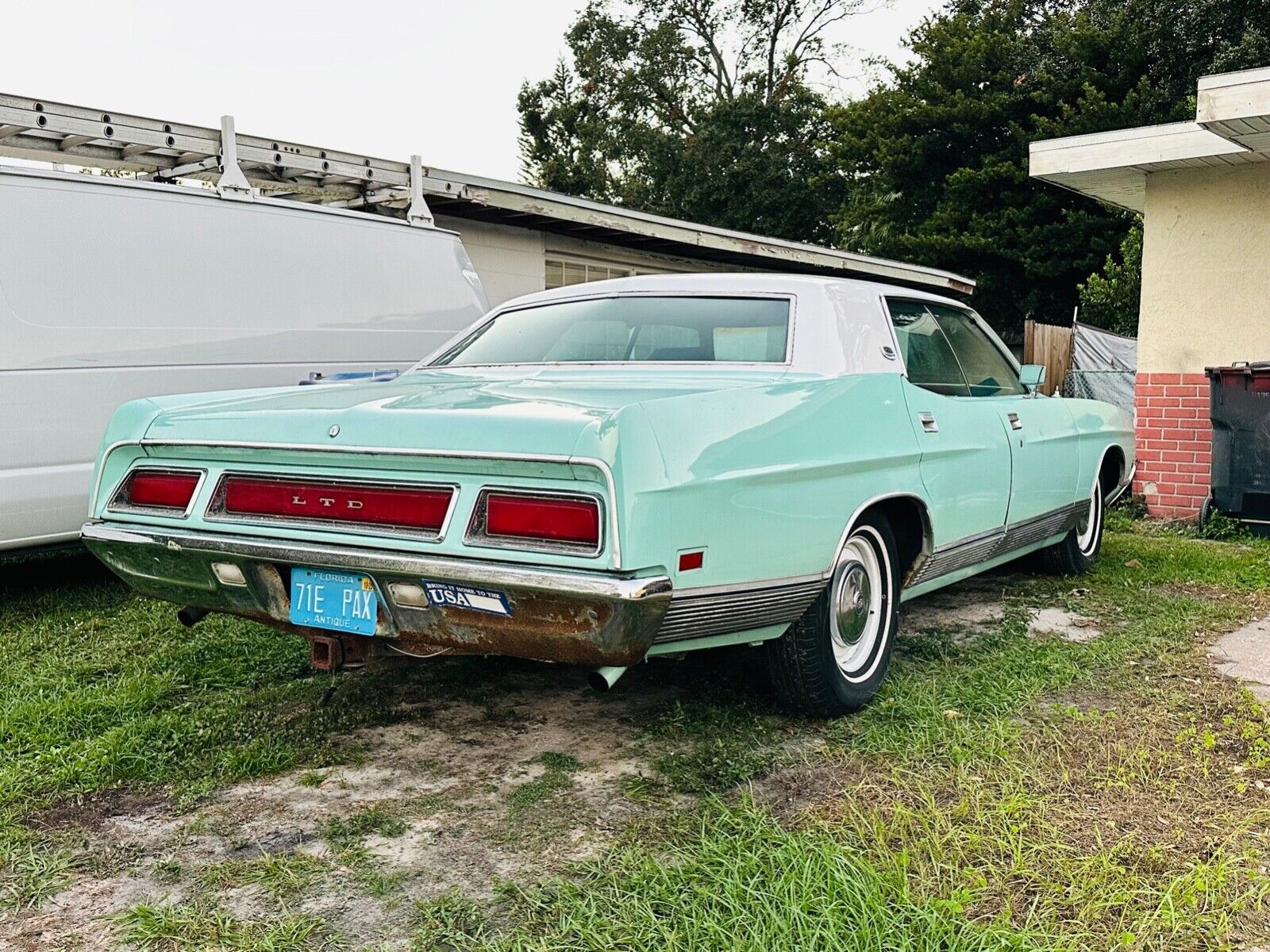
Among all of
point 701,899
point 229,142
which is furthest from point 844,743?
point 229,142

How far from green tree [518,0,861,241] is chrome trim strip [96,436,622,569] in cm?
2930

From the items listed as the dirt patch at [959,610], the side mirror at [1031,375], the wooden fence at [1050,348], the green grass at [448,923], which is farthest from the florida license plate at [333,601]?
the wooden fence at [1050,348]

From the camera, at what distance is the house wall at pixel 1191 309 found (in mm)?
7891

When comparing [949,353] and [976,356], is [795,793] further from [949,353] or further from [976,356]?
[976,356]

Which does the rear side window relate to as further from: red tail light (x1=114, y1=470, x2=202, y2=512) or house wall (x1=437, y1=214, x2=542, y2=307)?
house wall (x1=437, y1=214, x2=542, y2=307)

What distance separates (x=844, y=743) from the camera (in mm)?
3350

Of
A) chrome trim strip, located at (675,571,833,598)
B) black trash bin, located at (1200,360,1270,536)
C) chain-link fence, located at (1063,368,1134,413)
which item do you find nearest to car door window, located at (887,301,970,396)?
chrome trim strip, located at (675,571,833,598)

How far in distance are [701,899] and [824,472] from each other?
1342mm

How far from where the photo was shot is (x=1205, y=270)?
318 inches

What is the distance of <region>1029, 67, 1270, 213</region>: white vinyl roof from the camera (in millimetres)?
6648

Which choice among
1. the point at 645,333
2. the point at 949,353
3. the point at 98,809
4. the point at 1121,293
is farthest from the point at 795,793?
the point at 1121,293

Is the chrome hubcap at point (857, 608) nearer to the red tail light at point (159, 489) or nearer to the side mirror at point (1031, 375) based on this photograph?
the side mirror at point (1031, 375)

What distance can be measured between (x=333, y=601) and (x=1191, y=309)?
24.3 feet

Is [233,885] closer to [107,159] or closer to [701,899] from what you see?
[701,899]
